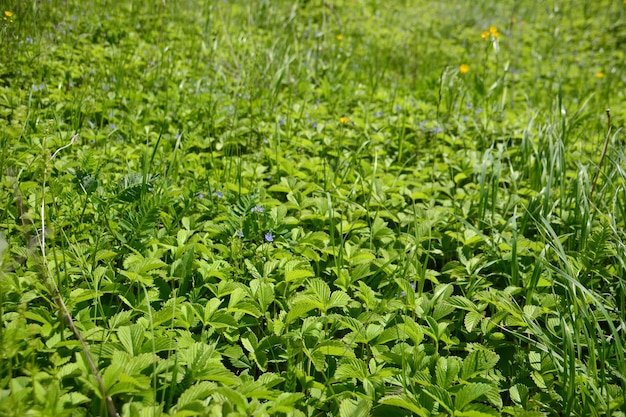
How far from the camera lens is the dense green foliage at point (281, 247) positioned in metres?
1.38

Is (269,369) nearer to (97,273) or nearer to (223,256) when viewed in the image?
(223,256)

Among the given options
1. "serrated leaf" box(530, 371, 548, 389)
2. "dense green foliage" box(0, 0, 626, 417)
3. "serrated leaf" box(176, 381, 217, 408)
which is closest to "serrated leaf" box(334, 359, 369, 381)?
"dense green foliage" box(0, 0, 626, 417)

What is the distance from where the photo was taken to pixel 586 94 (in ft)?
14.3

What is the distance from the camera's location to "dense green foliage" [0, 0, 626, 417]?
1.38 metres

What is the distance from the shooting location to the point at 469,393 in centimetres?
135

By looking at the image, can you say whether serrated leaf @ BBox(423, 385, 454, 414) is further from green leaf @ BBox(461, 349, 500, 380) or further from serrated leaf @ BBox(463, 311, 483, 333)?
serrated leaf @ BBox(463, 311, 483, 333)

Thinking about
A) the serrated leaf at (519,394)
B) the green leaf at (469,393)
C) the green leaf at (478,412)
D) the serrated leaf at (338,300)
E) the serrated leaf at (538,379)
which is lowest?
the serrated leaf at (519,394)

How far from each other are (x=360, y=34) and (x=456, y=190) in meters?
3.17

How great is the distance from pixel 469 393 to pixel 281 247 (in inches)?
35.4

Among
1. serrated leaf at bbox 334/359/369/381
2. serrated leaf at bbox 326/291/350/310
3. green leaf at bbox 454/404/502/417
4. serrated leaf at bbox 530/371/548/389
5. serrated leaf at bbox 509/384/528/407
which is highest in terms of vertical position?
serrated leaf at bbox 326/291/350/310

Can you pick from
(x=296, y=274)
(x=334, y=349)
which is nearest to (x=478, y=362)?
(x=334, y=349)

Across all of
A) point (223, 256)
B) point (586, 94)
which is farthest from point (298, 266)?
point (586, 94)

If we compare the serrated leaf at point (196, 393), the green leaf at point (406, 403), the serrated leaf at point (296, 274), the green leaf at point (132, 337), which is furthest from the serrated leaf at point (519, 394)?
the green leaf at point (132, 337)

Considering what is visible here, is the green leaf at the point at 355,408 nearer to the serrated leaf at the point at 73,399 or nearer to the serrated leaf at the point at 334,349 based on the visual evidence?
the serrated leaf at the point at 334,349
